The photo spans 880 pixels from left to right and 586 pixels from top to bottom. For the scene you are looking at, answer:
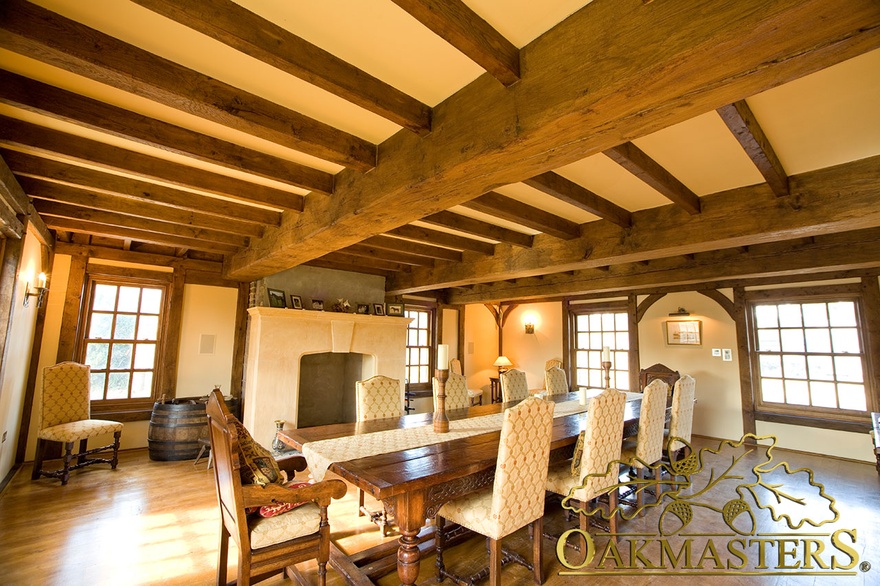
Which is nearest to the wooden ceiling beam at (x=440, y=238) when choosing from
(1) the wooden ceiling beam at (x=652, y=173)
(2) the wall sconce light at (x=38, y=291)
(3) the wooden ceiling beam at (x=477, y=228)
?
(3) the wooden ceiling beam at (x=477, y=228)

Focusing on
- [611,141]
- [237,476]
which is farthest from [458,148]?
[237,476]

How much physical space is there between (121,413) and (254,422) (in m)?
1.67

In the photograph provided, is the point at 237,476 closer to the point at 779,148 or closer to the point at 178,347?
the point at 779,148

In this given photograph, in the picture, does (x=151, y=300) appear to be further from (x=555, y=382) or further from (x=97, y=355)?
(x=555, y=382)

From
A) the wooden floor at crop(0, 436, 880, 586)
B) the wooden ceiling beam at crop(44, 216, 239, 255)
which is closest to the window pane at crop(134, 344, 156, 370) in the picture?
the wooden floor at crop(0, 436, 880, 586)

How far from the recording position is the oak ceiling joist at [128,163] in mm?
2115

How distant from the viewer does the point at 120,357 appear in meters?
4.70

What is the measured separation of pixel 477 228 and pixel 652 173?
157cm

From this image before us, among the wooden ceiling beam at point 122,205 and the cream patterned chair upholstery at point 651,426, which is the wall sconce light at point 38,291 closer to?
the wooden ceiling beam at point 122,205

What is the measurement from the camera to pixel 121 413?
4.57 m

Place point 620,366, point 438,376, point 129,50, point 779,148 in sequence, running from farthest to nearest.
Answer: point 620,366 < point 438,376 < point 779,148 < point 129,50

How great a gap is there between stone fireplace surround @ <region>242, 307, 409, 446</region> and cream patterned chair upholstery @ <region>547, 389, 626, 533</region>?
3.14m

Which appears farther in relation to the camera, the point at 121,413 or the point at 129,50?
the point at 121,413
